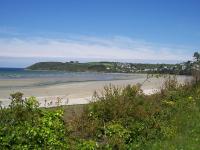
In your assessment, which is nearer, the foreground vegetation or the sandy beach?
the foreground vegetation

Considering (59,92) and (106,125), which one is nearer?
(106,125)

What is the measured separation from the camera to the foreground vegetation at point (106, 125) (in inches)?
357

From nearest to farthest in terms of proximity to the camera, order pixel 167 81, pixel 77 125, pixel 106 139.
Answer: pixel 106 139 < pixel 77 125 < pixel 167 81

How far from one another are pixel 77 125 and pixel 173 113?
386cm

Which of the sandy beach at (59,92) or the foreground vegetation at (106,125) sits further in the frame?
the sandy beach at (59,92)

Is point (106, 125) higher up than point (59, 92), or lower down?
higher up

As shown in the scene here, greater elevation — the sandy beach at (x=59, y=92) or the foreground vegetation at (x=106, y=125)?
the foreground vegetation at (x=106, y=125)

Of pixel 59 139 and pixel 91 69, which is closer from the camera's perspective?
pixel 59 139

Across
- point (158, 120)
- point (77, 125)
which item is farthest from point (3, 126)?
point (158, 120)

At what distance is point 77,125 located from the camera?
11547 mm

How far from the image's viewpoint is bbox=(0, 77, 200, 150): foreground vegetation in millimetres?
9062

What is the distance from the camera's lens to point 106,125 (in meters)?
11.4

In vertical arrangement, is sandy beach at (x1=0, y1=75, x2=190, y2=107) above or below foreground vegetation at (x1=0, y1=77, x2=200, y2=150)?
below

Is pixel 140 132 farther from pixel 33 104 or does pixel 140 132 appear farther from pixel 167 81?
pixel 167 81
